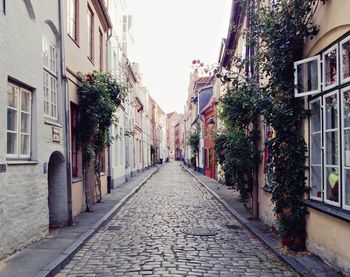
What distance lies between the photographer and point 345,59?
577 centimetres

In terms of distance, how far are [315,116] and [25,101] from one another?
528 cm

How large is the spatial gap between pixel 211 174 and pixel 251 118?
18.0 metres

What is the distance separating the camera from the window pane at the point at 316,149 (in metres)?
6.71

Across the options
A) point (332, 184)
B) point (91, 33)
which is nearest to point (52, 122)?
point (332, 184)

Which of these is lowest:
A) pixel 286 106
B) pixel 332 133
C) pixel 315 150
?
pixel 315 150

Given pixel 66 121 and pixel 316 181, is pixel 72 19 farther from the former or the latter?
pixel 316 181

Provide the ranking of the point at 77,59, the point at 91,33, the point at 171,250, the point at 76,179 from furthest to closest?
the point at 91,33 → the point at 77,59 → the point at 76,179 → the point at 171,250

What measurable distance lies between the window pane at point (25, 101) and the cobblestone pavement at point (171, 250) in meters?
2.89

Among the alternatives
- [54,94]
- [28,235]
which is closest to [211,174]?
[54,94]

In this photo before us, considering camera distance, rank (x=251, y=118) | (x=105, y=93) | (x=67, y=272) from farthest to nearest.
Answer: (x=105, y=93) < (x=251, y=118) < (x=67, y=272)

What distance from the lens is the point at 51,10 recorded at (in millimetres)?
9047

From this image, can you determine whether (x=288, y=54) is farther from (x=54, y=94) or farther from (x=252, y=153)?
(x=54, y=94)

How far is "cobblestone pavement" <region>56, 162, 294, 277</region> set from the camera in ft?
20.5

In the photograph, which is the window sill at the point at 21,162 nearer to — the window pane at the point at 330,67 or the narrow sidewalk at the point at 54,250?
the narrow sidewalk at the point at 54,250
